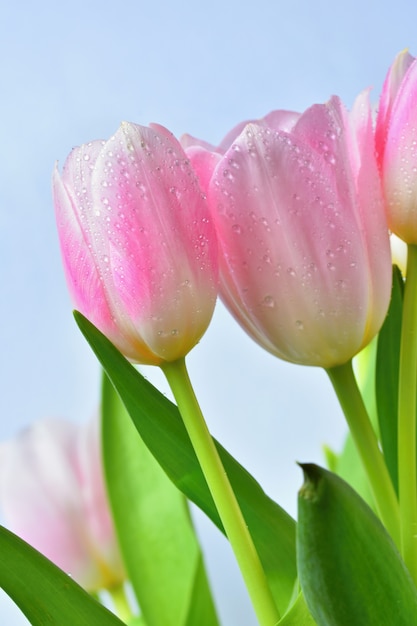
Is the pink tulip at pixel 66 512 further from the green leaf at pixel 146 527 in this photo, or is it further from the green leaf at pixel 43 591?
the green leaf at pixel 43 591

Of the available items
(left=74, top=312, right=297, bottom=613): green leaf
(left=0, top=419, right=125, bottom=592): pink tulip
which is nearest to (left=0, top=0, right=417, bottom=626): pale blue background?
(left=0, top=419, right=125, bottom=592): pink tulip

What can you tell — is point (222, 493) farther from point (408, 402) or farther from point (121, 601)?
point (121, 601)

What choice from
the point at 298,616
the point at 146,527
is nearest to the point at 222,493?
the point at 298,616

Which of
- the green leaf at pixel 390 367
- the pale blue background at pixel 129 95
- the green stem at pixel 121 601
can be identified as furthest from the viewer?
the pale blue background at pixel 129 95

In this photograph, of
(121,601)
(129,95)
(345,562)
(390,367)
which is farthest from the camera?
(129,95)

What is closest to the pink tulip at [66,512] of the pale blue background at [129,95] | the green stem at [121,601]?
the green stem at [121,601]
